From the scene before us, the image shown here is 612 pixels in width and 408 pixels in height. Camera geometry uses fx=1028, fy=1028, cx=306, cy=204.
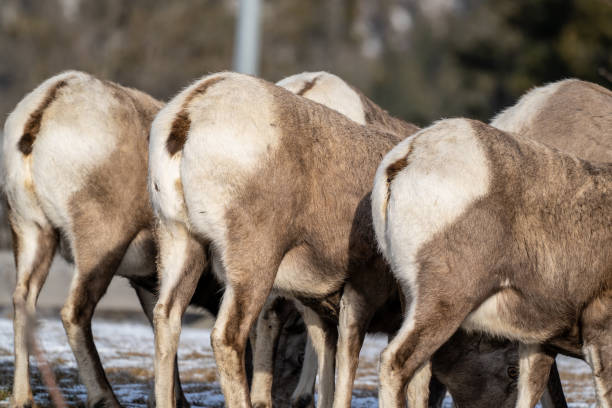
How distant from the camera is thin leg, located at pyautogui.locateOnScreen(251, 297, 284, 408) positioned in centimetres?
665

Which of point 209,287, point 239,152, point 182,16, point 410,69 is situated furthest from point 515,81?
point 410,69

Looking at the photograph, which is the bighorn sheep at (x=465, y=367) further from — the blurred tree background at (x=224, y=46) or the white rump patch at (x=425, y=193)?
the blurred tree background at (x=224, y=46)

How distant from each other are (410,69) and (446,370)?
45716 millimetres

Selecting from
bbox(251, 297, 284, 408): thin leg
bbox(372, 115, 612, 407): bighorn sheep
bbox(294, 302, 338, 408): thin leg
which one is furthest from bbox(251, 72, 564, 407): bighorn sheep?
bbox(372, 115, 612, 407): bighorn sheep

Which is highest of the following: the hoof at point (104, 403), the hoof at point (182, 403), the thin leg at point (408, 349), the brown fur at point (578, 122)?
the brown fur at point (578, 122)

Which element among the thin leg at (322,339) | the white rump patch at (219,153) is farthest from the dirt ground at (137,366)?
the white rump patch at (219,153)

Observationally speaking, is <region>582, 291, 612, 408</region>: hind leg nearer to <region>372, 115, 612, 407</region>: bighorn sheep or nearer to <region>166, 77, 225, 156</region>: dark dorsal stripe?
<region>372, 115, 612, 407</region>: bighorn sheep

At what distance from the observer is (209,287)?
7.50 m

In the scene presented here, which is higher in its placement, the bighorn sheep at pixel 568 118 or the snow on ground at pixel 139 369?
the bighorn sheep at pixel 568 118

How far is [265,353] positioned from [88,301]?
1206 millimetres

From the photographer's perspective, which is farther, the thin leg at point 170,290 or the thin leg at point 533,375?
the thin leg at point 533,375

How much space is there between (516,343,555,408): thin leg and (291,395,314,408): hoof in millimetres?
1516

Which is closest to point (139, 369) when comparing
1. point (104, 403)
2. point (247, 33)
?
point (104, 403)

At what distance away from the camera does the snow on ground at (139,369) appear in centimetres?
760
